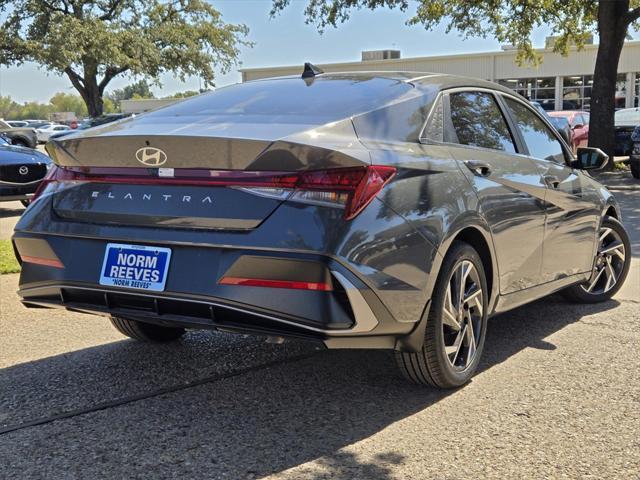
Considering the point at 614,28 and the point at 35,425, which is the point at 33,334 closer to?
the point at 35,425

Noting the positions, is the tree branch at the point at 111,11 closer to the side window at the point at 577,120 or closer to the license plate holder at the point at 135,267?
the side window at the point at 577,120

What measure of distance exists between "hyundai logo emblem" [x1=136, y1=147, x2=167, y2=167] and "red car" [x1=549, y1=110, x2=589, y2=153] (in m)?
18.6

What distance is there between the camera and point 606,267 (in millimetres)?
5887

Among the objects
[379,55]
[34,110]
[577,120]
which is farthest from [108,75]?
[34,110]

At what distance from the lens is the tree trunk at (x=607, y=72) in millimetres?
17344

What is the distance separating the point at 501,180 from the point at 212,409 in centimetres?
206

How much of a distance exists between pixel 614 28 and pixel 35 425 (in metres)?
17.2

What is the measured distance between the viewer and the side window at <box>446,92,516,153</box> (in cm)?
420

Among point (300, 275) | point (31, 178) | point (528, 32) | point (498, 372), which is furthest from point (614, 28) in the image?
point (300, 275)

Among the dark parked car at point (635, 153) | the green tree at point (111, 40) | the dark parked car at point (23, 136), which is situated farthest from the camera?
the green tree at point (111, 40)

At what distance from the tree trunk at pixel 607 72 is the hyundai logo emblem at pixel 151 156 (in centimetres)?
1603

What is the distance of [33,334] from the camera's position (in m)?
5.01

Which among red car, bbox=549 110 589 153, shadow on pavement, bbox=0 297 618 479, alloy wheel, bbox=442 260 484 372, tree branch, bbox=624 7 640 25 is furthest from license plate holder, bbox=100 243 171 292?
red car, bbox=549 110 589 153

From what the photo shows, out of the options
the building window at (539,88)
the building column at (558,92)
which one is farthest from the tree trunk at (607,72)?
the building window at (539,88)
